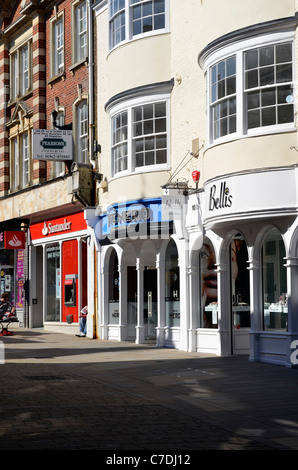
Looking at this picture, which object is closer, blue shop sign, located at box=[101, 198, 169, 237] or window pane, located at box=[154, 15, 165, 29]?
A: blue shop sign, located at box=[101, 198, 169, 237]

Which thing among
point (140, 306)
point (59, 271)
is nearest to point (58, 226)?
point (59, 271)

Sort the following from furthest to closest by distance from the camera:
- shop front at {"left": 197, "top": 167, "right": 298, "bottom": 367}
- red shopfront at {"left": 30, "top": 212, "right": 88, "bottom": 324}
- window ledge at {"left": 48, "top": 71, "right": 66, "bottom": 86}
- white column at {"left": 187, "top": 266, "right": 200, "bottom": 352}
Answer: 1. window ledge at {"left": 48, "top": 71, "right": 66, "bottom": 86}
2. red shopfront at {"left": 30, "top": 212, "right": 88, "bottom": 324}
3. white column at {"left": 187, "top": 266, "right": 200, "bottom": 352}
4. shop front at {"left": 197, "top": 167, "right": 298, "bottom": 367}

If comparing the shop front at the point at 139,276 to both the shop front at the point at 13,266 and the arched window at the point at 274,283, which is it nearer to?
the arched window at the point at 274,283

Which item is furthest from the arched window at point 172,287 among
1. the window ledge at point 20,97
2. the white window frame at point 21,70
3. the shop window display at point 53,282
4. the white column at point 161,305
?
the white window frame at point 21,70

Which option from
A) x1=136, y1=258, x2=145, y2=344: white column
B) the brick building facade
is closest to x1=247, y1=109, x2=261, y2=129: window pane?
x1=136, y1=258, x2=145, y2=344: white column

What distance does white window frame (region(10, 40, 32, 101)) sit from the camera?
29828 mm

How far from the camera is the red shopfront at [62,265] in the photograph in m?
25.7

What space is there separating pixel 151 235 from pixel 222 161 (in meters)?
4.30

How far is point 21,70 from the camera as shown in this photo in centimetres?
3092

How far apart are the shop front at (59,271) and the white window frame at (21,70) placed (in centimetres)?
566

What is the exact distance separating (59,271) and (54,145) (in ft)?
15.6

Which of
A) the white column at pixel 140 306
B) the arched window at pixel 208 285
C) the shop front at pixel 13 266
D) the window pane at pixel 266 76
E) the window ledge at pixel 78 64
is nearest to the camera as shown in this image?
the window pane at pixel 266 76

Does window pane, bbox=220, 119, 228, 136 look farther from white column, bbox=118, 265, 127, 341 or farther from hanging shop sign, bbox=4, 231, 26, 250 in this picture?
hanging shop sign, bbox=4, 231, 26, 250
